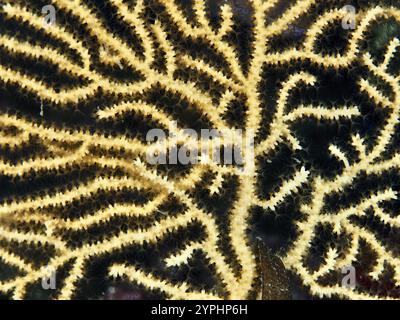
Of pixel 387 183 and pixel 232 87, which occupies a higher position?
pixel 232 87

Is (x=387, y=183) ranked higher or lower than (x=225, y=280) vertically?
higher

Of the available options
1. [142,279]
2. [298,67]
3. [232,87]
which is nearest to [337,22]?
[298,67]

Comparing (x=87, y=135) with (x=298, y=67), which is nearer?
(x=87, y=135)

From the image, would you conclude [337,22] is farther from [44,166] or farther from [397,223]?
[44,166]

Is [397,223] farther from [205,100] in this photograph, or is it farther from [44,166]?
[44,166]

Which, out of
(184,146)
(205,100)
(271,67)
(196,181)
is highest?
(271,67)

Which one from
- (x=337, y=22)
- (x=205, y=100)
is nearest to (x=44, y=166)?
(x=205, y=100)
